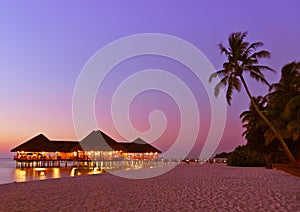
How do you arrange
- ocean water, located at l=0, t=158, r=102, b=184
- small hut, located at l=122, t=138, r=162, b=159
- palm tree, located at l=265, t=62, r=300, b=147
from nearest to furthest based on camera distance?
1. palm tree, located at l=265, t=62, r=300, b=147
2. ocean water, located at l=0, t=158, r=102, b=184
3. small hut, located at l=122, t=138, r=162, b=159

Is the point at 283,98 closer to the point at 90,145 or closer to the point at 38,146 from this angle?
the point at 90,145

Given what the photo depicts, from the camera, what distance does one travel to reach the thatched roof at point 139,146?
44.5 meters

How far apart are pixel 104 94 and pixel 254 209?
83.5 feet

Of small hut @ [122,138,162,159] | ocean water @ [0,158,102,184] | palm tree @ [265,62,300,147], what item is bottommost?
ocean water @ [0,158,102,184]

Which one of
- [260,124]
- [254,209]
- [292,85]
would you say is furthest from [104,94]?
[254,209]

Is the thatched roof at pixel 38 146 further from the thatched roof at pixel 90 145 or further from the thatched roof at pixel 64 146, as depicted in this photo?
the thatched roof at pixel 64 146

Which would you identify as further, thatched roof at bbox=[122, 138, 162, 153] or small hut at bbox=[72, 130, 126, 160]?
thatched roof at bbox=[122, 138, 162, 153]

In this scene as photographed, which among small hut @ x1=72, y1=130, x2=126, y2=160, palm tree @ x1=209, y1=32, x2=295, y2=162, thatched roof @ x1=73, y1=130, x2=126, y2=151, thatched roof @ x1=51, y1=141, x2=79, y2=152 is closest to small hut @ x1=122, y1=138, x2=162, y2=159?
small hut @ x1=72, y1=130, x2=126, y2=160

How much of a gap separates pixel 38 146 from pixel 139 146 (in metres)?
13.0

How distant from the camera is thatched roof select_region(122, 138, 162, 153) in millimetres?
44475

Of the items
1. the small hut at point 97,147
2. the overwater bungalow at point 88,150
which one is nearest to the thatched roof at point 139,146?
the overwater bungalow at point 88,150

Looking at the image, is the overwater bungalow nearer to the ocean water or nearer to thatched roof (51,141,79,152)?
thatched roof (51,141,79,152)

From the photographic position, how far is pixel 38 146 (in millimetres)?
42625

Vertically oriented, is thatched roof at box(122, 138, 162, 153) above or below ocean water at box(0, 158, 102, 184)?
above
